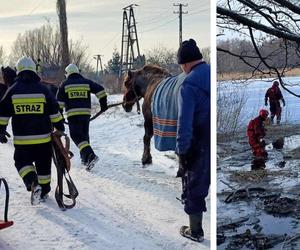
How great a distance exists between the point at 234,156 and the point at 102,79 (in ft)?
2.30

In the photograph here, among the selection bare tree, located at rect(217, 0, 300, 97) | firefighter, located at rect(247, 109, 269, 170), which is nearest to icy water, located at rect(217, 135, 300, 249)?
firefighter, located at rect(247, 109, 269, 170)

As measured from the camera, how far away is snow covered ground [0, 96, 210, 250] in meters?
1.95

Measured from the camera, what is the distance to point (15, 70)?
202 centimetres

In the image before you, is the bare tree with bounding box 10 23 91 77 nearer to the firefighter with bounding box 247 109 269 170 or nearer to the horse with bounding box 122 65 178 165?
the horse with bounding box 122 65 178 165

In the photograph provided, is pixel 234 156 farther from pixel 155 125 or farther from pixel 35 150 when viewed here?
pixel 35 150

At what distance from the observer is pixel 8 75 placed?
2.04 meters

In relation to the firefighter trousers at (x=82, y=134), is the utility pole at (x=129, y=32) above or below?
above

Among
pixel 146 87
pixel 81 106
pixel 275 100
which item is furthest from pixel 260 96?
pixel 146 87

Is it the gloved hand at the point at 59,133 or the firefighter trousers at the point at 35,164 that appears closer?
the firefighter trousers at the point at 35,164

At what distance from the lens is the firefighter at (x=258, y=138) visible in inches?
75.0

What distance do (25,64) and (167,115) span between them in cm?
57

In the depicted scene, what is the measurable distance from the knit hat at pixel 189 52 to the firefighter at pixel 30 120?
0.53m

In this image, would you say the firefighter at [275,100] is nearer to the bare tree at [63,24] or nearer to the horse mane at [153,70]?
the horse mane at [153,70]

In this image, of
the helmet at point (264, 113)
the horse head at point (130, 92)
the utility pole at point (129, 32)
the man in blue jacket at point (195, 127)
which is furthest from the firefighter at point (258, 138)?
the horse head at point (130, 92)
